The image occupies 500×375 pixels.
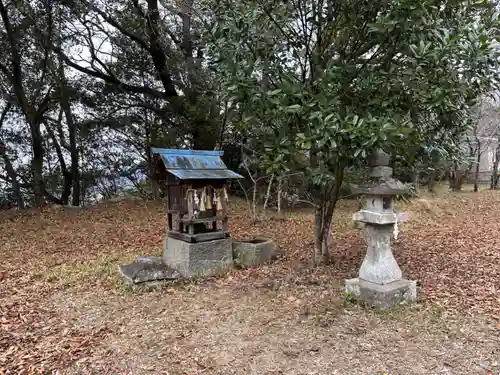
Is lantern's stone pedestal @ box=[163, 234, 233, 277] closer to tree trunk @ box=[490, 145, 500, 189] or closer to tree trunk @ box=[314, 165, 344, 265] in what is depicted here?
tree trunk @ box=[314, 165, 344, 265]

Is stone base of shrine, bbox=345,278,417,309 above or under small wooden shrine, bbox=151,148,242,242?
Answer: under

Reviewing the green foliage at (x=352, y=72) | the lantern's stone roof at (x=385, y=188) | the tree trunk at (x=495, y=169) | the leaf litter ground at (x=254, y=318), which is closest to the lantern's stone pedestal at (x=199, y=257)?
the leaf litter ground at (x=254, y=318)

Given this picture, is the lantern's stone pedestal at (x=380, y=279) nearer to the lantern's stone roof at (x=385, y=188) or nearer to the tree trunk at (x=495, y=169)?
the lantern's stone roof at (x=385, y=188)

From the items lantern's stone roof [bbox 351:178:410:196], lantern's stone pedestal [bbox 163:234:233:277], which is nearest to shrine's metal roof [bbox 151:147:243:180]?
lantern's stone pedestal [bbox 163:234:233:277]

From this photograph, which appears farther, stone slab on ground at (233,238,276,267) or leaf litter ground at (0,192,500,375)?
stone slab on ground at (233,238,276,267)

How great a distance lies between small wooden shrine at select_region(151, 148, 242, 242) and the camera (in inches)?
195

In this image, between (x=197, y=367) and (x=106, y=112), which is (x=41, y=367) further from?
(x=106, y=112)

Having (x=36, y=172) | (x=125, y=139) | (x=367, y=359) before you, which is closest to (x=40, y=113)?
(x=36, y=172)

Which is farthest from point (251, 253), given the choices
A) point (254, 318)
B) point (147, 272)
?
point (254, 318)

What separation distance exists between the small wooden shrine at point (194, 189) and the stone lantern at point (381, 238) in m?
2.03

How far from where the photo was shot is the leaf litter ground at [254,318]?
2920 mm

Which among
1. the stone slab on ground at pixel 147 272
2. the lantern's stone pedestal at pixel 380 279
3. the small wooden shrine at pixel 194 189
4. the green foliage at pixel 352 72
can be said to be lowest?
the stone slab on ground at pixel 147 272

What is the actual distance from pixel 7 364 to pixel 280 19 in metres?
4.11

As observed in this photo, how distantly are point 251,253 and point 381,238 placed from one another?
6.52 ft
